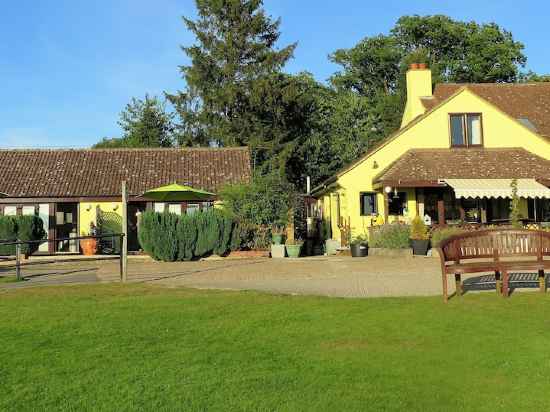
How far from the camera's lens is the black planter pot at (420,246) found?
70.7 feet

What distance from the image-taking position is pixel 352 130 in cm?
4762

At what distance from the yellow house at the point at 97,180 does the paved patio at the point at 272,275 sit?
5.89 meters

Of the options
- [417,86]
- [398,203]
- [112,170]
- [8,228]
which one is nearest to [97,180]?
[112,170]

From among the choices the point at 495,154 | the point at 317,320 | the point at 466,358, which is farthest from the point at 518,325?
the point at 495,154

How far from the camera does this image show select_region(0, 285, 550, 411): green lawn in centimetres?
490

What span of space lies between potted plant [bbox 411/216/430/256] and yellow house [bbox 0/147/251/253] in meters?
9.49

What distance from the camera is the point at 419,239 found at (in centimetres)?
2162

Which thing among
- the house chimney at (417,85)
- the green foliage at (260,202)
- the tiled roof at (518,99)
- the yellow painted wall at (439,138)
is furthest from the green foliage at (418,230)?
the house chimney at (417,85)

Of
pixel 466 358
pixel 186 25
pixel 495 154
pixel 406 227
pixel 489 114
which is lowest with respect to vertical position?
pixel 466 358

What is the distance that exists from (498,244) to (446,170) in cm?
1556

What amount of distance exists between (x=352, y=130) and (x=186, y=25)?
1572 cm

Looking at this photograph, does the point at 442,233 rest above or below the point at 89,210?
below

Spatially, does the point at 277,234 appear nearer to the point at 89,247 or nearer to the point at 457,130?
the point at 89,247

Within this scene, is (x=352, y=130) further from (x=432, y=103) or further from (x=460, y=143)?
(x=460, y=143)
